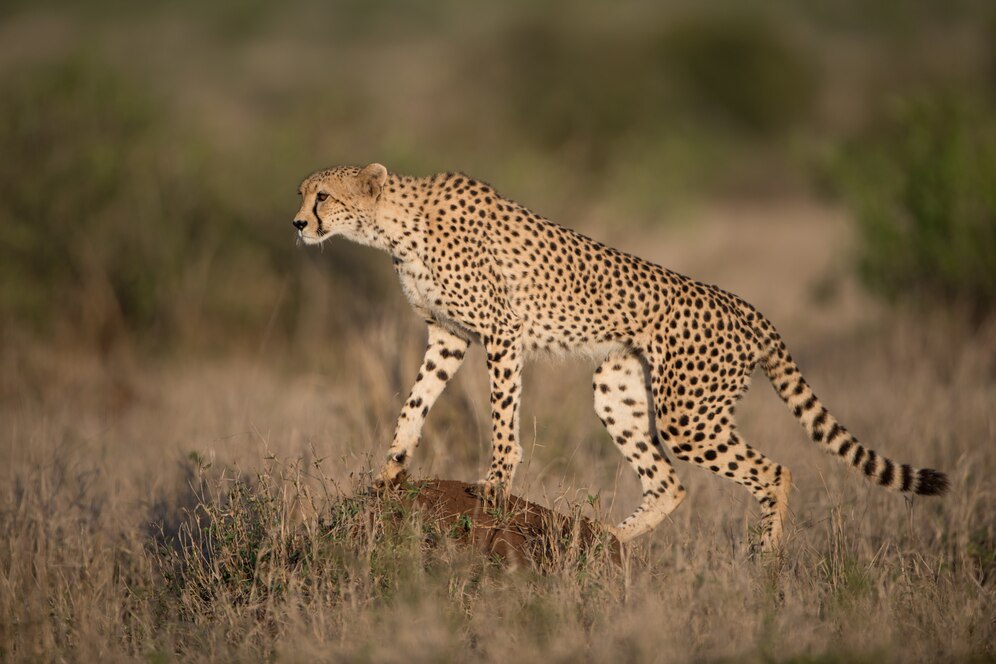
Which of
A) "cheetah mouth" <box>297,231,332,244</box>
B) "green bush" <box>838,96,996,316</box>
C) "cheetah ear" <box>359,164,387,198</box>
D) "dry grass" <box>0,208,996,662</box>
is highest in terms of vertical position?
"green bush" <box>838,96,996,316</box>

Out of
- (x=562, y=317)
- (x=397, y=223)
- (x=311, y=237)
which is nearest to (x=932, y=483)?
(x=562, y=317)

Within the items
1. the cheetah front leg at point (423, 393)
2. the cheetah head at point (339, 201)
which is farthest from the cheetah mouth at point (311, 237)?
the cheetah front leg at point (423, 393)

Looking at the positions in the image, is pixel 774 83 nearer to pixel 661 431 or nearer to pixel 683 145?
pixel 683 145

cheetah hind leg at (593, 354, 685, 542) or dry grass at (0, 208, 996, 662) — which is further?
cheetah hind leg at (593, 354, 685, 542)

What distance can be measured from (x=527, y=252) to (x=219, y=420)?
2719 mm

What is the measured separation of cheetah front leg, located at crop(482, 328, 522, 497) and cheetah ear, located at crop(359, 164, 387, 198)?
31.4 inches

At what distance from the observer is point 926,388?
780cm

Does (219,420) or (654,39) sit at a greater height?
(654,39)

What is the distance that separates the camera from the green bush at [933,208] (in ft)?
29.9

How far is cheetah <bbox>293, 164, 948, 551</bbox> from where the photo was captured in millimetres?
4930

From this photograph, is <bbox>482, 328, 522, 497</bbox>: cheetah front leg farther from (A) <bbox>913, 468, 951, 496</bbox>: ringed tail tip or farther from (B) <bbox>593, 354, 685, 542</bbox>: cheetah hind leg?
(A) <bbox>913, 468, 951, 496</bbox>: ringed tail tip

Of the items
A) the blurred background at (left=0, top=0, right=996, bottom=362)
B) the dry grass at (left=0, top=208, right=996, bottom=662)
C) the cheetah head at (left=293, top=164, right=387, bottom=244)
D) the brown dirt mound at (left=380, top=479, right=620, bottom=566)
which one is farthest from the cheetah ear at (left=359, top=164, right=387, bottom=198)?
the blurred background at (left=0, top=0, right=996, bottom=362)

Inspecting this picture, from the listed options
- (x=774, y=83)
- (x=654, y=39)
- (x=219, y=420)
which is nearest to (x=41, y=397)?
(x=219, y=420)

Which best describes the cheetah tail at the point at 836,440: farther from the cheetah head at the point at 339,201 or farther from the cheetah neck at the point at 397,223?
the cheetah head at the point at 339,201
